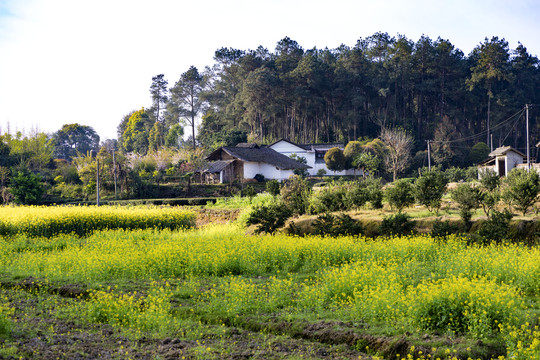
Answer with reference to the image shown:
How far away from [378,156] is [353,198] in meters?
37.2

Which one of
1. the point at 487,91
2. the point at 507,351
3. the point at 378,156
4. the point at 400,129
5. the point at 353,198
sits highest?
the point at 487,91

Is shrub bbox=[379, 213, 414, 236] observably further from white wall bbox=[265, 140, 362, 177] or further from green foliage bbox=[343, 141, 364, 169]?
white wall bbox=[265, 140, 362, 177]

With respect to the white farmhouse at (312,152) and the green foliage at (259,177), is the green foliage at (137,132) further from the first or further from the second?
the green foliage at (259,177)

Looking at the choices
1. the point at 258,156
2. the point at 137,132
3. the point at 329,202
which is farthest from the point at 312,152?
the point at 329,202

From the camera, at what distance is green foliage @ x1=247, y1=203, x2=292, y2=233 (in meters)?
18.3

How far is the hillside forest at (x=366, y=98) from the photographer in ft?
217

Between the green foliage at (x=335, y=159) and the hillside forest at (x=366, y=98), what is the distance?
18.5 ft

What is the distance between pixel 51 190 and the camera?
41.4 meters

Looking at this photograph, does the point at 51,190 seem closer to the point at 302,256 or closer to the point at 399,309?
the point at 302,256

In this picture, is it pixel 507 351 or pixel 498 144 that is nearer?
pixel 507 351

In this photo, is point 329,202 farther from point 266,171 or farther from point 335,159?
point 335,159

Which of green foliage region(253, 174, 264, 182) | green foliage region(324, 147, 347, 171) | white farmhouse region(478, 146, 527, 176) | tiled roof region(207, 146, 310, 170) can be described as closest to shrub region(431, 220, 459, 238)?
white farmhouse region(478, 146, 527, 176)

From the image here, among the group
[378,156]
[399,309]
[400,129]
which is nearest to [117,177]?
[378,156]

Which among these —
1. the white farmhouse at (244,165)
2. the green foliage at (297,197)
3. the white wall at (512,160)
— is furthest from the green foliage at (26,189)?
the white wall at (512,160)
